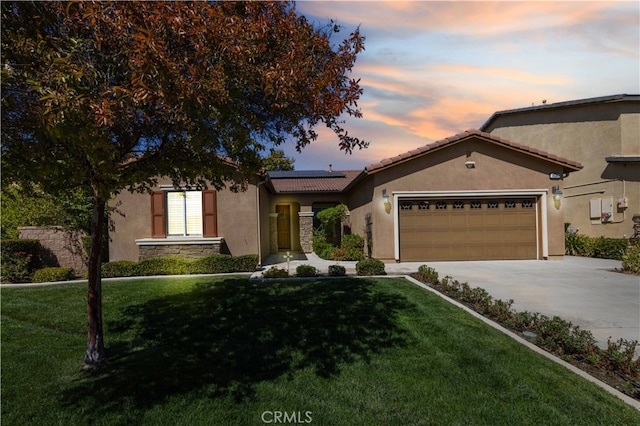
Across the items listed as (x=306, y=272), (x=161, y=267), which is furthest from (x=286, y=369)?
(x=161, y=267)

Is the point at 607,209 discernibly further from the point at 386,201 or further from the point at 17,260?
the point at 17,260

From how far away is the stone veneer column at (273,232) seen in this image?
19.3 m

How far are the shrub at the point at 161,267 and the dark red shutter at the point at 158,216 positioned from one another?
4.92ft

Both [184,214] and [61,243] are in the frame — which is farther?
[184,214]

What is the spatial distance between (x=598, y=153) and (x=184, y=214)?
19.2 meters

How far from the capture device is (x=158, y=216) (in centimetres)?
1262

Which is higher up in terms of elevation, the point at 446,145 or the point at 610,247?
the point at 446,145

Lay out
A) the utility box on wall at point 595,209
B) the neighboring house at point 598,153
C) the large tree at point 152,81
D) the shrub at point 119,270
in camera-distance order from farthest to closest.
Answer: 1. the utility box on wall at point 595,209
2. the neighboring house at point 598,153
3. the shrub at point 119,270
4. the large tree at point 152,81

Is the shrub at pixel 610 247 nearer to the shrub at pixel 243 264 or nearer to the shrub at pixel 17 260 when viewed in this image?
the shrub at pixel 243 264

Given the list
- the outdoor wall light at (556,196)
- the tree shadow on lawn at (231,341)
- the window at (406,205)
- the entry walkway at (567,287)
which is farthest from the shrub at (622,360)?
the outdoor wall light at (556,196)

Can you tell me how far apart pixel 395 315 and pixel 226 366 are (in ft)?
10.5

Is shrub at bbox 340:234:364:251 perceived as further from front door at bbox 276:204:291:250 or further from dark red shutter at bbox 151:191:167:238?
dark red shutter at bbox 151:191:167:238

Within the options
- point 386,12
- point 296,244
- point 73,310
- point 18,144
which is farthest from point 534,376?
point 296,244

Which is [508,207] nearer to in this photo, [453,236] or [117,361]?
[453,236]
